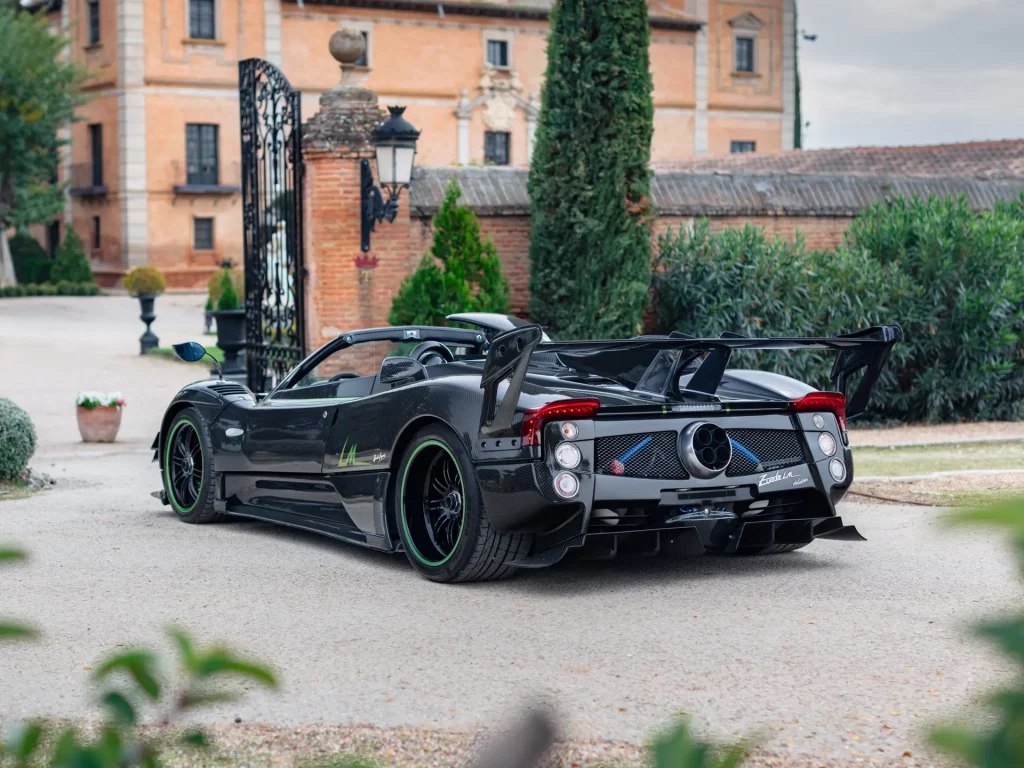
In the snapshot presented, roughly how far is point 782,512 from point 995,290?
8778 mm

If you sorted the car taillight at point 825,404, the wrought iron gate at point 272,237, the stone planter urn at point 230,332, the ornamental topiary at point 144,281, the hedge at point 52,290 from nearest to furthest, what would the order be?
the car taillight at point 825,404
the wrought iron gate at point 272,237
the stone planter urn at point 230,332
the ornamental topiary at point 144,281
the hedge at point 52,290

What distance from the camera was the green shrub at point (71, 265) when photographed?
4628cm

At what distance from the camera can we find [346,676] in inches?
193

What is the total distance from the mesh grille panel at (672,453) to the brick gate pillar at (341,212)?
855 centimetres

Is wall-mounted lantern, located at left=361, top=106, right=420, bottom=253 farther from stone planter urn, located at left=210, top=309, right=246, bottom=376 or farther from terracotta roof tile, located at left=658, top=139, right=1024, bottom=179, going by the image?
terracotta roof tile, located at left=658, top=139, right=1024, bottom=179

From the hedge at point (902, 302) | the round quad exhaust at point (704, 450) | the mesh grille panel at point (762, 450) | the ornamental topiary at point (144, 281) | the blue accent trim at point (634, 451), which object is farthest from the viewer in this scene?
the ornamental topiary at point (144, 281)

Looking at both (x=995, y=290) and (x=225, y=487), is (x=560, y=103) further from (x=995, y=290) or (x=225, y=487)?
(x=225, y=487)

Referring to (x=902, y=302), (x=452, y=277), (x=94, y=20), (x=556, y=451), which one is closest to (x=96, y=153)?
(x=94, y=20)

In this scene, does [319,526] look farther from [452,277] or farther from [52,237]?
[52,237]

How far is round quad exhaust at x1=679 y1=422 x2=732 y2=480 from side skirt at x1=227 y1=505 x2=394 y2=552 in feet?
5.20

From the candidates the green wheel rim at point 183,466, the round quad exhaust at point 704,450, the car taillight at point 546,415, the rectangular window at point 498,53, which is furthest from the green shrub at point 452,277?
the rectangular window at point 498,53

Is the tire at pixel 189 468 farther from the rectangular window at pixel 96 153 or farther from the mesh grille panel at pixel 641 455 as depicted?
the rectangular window at pixel 96 153

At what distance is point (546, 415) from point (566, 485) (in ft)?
1.05

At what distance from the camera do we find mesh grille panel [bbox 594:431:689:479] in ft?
20.5
